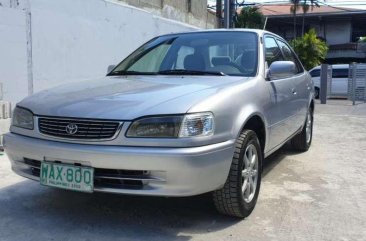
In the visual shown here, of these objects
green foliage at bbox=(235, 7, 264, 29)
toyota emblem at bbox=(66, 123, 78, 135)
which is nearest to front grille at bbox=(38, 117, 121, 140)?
toyota emblem at bbox=(66, 123, 78, 135)

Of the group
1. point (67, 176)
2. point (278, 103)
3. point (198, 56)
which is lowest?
point (67, 176)

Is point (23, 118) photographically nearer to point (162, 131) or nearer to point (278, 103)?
point (162, 131)

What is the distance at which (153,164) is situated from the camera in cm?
306

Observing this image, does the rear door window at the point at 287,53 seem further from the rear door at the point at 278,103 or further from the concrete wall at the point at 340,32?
the concrete wall at the point at 340,32

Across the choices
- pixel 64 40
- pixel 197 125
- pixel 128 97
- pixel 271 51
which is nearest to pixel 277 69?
pixel 271 51

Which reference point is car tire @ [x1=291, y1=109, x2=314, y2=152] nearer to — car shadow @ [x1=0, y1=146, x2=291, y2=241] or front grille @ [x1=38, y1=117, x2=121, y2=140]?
car shadow @ [x1=0, y1=146, x2=291, y2=241]

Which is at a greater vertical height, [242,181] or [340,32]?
[340,32]

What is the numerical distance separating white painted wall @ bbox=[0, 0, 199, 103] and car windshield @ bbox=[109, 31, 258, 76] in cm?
286

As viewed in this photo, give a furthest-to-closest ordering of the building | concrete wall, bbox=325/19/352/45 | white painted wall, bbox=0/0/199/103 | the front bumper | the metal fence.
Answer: concrete wall, bbox=325/19/352/45 < the building < the metal fence < white painted wall, bbox=0/0/199/103 < the front bumper

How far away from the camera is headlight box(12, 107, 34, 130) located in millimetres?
3596

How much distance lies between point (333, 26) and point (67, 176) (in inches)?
1573

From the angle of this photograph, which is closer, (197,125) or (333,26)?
(197,125)

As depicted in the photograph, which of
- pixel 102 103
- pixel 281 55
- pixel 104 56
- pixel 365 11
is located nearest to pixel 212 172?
pixel 102 103

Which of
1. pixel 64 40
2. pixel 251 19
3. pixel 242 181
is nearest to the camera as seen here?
pixel 242 181
